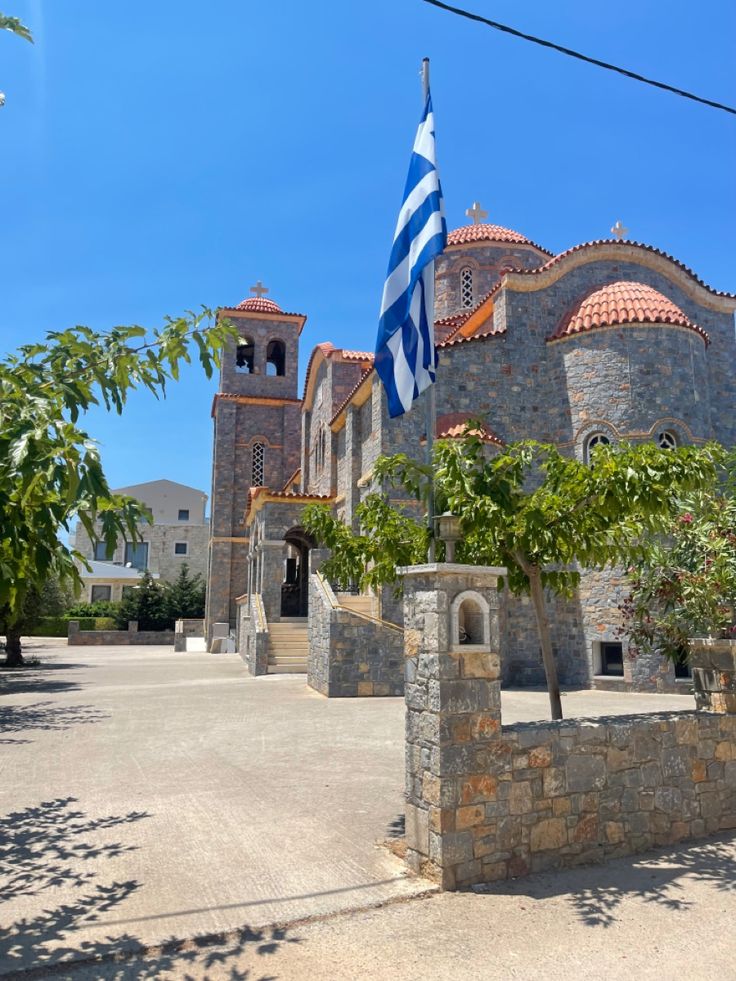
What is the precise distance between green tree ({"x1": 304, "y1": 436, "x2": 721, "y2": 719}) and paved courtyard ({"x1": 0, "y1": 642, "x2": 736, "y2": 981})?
2139mm

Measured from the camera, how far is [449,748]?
4.80 metres

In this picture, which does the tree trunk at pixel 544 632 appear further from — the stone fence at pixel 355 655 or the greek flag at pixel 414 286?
the stone fence at pixel 355 655

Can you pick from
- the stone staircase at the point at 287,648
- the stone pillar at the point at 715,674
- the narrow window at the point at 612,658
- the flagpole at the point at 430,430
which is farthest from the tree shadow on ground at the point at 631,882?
the stone staircase at the point at 287,648

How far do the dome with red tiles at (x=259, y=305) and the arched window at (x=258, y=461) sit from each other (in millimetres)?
6045

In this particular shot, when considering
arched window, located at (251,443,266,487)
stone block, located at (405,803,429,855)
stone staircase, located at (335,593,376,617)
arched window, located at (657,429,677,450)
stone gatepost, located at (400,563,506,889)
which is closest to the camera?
stone gatepost, located at (400,563,506,889)

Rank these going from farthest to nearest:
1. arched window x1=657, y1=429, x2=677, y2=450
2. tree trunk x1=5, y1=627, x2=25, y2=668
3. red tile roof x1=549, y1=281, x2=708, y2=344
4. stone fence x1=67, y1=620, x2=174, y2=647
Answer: stone fence x1=67, y1=620, x2=174, y2=647, tree trunk x1=5, y1=627, x2=25, y2=668, red tile roof x1=549, y1=281, x2=708, y2=344, arched window x1=657, y1=429, x2=677, y2=450

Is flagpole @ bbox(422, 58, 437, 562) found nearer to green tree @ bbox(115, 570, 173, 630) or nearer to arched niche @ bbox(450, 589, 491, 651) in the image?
arched niche @ bbox(450, 589, 491, 651)

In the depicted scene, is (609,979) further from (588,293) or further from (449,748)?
(588,293)

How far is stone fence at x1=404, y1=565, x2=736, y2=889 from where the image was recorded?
481 centimetres

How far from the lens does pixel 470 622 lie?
5109 millimetres

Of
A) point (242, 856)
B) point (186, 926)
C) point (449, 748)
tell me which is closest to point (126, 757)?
point (242, 856)

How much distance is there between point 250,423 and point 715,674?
26029mm

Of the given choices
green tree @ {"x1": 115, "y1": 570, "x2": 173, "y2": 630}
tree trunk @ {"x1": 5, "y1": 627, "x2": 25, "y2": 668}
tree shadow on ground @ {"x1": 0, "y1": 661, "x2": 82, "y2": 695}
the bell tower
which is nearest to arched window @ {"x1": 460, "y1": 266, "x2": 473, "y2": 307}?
the bell tower

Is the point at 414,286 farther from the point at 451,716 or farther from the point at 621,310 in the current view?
the point at 621,310
